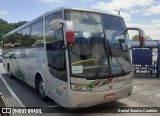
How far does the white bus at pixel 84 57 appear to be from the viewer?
18.1 feet

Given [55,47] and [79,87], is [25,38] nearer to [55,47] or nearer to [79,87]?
[55,47]

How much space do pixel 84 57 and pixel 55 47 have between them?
1.06 m

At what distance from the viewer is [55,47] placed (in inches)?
246

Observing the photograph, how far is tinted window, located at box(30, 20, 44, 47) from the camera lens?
24.8 feet

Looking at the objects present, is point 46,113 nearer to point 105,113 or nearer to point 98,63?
point 105,113

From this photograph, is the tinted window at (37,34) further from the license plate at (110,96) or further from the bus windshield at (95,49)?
the license plate at (110,96)

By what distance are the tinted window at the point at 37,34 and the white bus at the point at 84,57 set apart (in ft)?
0.88

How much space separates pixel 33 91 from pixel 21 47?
2465 mm

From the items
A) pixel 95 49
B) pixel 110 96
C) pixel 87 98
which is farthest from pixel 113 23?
pixel 87 98

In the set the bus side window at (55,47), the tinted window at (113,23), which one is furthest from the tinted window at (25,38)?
the tinted window at (113,23)

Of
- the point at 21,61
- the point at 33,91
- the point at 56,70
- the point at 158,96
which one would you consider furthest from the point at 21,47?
the point at 158,96

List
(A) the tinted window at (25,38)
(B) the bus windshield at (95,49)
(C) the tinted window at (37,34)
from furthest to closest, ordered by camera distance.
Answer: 1. (A) the tinted window at (25,38)
2. (C) the tinted window at (37,34)
3. (B) the bus windshield at (95,49)

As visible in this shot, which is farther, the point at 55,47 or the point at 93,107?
the point at 93,107

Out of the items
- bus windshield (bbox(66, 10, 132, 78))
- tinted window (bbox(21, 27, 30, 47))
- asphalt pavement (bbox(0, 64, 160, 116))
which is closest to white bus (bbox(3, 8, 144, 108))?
bus windshield (bbox(66, 10, 132, 78))
